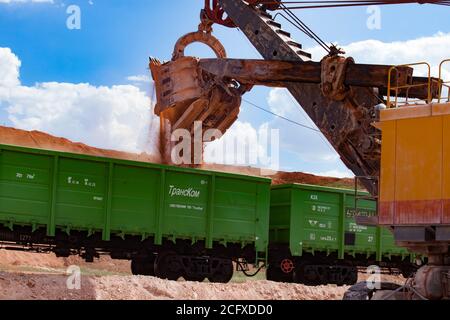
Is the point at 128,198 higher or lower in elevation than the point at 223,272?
higher

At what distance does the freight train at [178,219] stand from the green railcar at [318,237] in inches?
1.2

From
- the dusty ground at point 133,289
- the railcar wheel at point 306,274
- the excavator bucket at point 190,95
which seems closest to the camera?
the dusty ground at point 133,289

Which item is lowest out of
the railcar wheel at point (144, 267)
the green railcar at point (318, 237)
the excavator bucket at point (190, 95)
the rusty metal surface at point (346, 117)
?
the railcar wheel at point (144, 267)

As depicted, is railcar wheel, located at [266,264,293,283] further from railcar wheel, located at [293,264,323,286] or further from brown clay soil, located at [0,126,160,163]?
brown clay soil, located at [0,126,160,163]

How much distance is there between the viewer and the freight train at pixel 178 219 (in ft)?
52.0

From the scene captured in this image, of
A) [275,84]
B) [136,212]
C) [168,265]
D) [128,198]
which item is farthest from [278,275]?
[128,198]

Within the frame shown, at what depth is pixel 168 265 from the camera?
17.8 m

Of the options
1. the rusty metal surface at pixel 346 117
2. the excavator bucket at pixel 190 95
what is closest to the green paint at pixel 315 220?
the excavator bucket at pixel 190 95

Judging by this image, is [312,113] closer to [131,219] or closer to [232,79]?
[232,79]

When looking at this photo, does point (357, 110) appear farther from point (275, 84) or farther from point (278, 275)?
point (278, 275)

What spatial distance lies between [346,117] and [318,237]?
4.72m

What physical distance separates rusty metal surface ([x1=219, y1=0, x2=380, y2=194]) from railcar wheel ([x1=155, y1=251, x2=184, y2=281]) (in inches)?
194

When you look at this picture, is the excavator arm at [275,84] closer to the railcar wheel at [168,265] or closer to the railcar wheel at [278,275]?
the railcar wheel at [278,275]

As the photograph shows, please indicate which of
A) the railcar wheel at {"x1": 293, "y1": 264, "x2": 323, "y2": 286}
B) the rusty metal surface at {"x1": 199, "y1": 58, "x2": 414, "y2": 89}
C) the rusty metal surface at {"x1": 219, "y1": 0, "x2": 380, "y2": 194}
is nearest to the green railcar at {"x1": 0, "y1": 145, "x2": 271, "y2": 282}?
the railcar wheel at {"x1": 293, "y1": 264, "x2": 323, "y2": 286}
